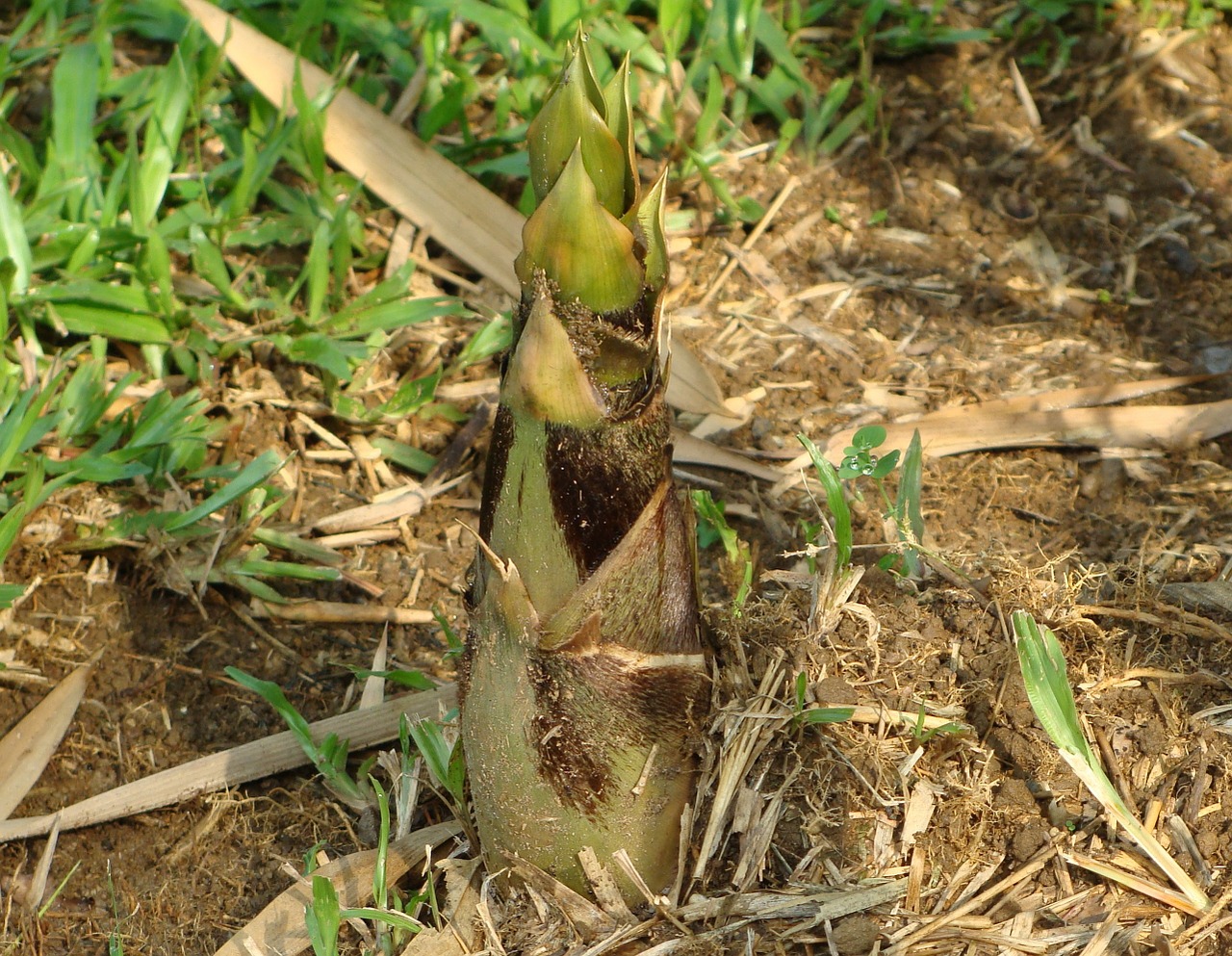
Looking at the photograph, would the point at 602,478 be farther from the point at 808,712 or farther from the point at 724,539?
the point at 724,539

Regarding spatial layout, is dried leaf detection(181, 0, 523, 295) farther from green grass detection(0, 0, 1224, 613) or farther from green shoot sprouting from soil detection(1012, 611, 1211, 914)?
green shoot sprouting from soil detection(1012, 611, 1211, 914)

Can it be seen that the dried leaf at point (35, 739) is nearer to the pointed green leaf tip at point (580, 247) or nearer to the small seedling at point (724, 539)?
the small seedling at point (724, 539)

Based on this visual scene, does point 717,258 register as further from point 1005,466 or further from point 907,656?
point 907,656

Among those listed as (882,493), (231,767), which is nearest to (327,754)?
(231,767)

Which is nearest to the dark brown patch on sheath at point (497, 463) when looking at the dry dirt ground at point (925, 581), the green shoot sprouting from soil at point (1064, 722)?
the dry dirt ground at point (925, 581)

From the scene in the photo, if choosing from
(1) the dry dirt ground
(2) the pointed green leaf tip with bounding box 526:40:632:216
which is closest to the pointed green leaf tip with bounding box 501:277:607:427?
(2) the pointed green leaf tip with bounding box 526:40:632:216

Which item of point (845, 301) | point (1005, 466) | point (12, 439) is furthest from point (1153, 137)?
point (12, 439)
